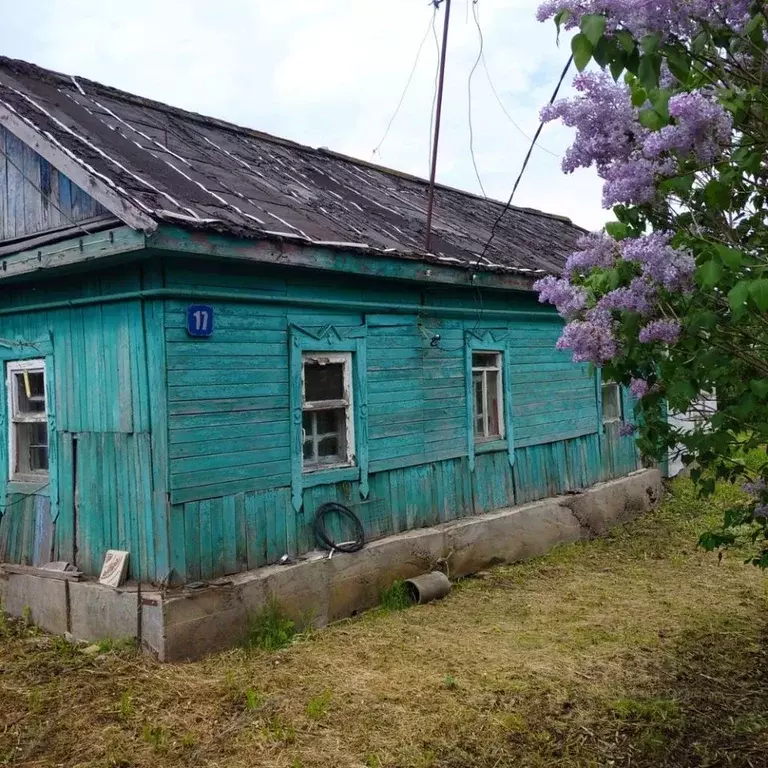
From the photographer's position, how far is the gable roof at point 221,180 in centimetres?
558

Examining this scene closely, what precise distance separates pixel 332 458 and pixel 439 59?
11.9ft

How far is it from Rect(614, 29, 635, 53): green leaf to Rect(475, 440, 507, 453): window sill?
630 centimetres

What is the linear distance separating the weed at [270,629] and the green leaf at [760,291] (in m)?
4.59

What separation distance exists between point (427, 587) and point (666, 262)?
466 centimetres

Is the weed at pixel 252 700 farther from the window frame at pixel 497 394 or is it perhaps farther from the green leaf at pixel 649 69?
the window frame at pixel 497 394

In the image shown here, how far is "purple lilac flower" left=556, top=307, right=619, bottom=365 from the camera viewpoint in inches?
135

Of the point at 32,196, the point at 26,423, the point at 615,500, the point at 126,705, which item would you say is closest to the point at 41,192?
the point at 32,196

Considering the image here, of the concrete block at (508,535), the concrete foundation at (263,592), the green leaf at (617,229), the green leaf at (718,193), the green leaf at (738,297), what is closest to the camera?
the green leaf at (738,297)

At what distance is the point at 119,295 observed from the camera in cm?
581

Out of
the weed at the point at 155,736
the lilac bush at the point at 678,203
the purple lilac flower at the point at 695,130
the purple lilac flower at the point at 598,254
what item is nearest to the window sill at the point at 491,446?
the lilac bush at the point at 678,203

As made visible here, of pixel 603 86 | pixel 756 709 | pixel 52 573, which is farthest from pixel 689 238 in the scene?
pixel 52 573

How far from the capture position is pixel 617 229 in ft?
11.0

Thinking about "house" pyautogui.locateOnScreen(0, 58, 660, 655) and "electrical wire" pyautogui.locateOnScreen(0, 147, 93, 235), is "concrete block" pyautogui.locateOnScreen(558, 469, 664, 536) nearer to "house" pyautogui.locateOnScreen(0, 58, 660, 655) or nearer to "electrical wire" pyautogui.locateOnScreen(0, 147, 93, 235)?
"house" pyautogui.locateOnScreen(0, 58, 660, 655)

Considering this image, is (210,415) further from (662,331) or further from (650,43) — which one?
(650,43)
